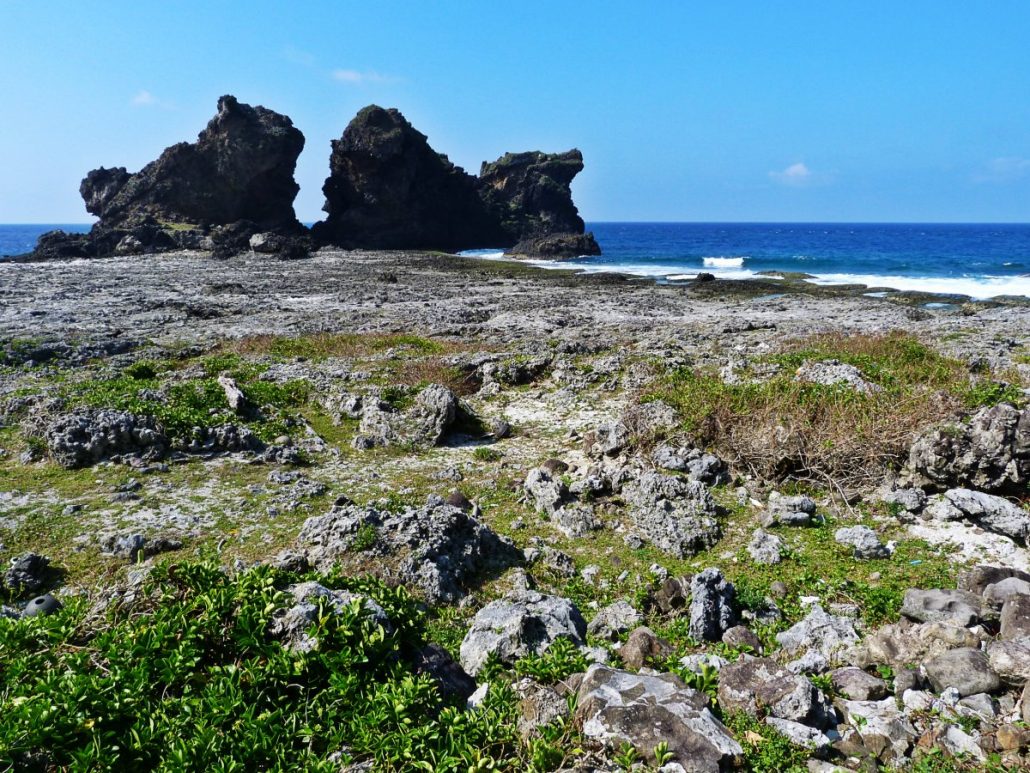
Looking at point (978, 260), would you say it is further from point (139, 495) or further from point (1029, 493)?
point (139, 495)

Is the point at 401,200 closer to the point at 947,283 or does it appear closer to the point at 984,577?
the point at 947,283

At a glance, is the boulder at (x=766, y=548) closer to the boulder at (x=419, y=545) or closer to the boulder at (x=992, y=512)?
the boulder at (x=992, y=512)

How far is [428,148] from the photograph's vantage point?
8612 cm

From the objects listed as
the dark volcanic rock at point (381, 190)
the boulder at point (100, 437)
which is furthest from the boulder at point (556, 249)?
the boulder at point (100, 437)

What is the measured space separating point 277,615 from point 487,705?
1.60m

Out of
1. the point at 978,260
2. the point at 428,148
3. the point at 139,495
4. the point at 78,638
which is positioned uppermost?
the point at 428,148

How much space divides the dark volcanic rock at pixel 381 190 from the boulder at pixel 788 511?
7341cm

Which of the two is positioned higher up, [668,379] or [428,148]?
[428,148]

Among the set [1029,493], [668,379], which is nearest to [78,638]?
[1029,493]

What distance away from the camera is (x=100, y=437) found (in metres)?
10.3

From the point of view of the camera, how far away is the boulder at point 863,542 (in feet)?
23.5

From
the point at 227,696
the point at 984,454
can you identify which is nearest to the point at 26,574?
the point at 227,696

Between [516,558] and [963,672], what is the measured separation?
459 cm

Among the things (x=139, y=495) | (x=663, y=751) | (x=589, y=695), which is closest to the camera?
(x=663, y=751)
